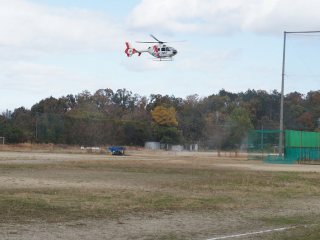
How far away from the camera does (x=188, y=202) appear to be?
18.8 m

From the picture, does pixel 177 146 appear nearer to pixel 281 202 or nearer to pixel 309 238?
pixel 281 202

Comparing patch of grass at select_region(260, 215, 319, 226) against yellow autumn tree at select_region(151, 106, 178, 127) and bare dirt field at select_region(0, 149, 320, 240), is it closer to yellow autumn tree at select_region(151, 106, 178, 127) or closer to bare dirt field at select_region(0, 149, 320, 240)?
bare dirt field at select_region(0, 149, 320, 240)

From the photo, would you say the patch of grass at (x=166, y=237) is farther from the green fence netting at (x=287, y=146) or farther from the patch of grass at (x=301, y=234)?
the green fence netting at (x=287, y=146)

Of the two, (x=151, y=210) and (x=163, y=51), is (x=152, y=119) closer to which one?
(x=163, y=51)

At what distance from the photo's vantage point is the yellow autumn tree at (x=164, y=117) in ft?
477

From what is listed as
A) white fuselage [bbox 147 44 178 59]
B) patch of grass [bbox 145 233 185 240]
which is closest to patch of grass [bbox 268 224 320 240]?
patch of grass [bbox 145 233 185 240]

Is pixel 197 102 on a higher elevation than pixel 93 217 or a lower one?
higher

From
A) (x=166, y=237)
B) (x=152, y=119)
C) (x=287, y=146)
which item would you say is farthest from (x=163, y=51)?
(x=152, y=119)

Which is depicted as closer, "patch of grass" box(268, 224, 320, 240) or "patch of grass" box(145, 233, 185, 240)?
"patch of grass" box(145, 233, 185, 240)

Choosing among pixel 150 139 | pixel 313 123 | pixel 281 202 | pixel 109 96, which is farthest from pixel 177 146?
pixel 281 202

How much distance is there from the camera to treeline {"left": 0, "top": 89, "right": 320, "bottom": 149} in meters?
120

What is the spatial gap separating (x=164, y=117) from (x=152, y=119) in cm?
505

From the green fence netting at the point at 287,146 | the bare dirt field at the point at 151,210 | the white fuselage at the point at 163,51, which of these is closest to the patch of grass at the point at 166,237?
the bare dirt field at the point at 151,210

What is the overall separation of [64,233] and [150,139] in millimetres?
126878
